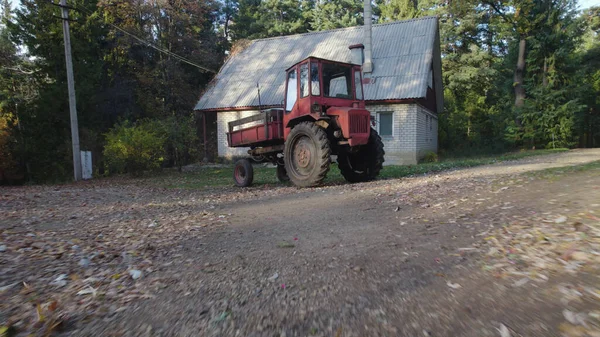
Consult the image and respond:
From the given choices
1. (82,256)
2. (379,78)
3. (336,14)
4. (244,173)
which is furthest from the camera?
(336,14)

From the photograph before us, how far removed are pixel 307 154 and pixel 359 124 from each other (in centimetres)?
146

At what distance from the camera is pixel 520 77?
2300 cm

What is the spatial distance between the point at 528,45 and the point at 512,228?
2408cm

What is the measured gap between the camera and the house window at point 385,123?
742 inches

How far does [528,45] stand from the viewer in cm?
2278

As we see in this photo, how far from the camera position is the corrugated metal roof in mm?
18734

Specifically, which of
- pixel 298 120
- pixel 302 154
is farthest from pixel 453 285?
pixel 298 120

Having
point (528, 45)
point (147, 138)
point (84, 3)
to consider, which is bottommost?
point (147, 138)

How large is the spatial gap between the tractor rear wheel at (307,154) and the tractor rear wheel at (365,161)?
1.31 m

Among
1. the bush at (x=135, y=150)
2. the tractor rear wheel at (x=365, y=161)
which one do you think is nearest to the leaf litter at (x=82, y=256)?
the tractor rear wheel at (x=365, y=161)

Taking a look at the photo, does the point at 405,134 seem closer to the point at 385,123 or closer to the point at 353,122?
the point at 385,123

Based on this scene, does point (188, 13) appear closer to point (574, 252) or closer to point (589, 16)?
point (574, 252)

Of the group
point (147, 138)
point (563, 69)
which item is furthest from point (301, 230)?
point (563, 69)

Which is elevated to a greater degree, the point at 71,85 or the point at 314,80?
the point at 71,85
